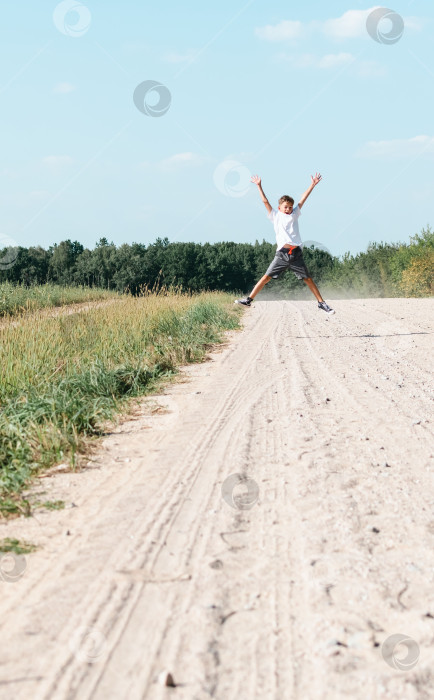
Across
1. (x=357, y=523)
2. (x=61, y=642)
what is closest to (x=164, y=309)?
(x=357, y=523)

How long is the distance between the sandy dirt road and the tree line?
3018cm

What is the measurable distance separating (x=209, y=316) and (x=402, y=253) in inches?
1243

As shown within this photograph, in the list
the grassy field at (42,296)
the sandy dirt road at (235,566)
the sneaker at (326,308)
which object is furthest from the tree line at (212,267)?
the sandy dirt road at (235,566)

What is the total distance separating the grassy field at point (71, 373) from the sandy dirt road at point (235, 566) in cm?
30

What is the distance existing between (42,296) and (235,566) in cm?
2124

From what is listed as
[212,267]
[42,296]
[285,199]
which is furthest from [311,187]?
[212,267]

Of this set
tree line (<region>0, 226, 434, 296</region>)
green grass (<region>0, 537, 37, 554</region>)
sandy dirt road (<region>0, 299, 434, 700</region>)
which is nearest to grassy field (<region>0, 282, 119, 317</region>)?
tree line (<region>0, 226, 434, 296</region>)

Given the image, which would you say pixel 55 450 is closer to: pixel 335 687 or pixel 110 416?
pixel 110 416

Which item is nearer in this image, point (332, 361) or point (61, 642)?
point (61, 642)

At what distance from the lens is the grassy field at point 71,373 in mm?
4750

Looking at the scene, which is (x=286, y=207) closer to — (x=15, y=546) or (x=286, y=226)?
(x=286, y=226)

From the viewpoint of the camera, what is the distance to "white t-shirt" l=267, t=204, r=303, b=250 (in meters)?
11.5

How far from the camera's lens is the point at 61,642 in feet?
7.74

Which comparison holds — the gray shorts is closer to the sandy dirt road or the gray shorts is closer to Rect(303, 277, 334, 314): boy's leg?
Rect(303, 277, 334, 314): boy's leg
